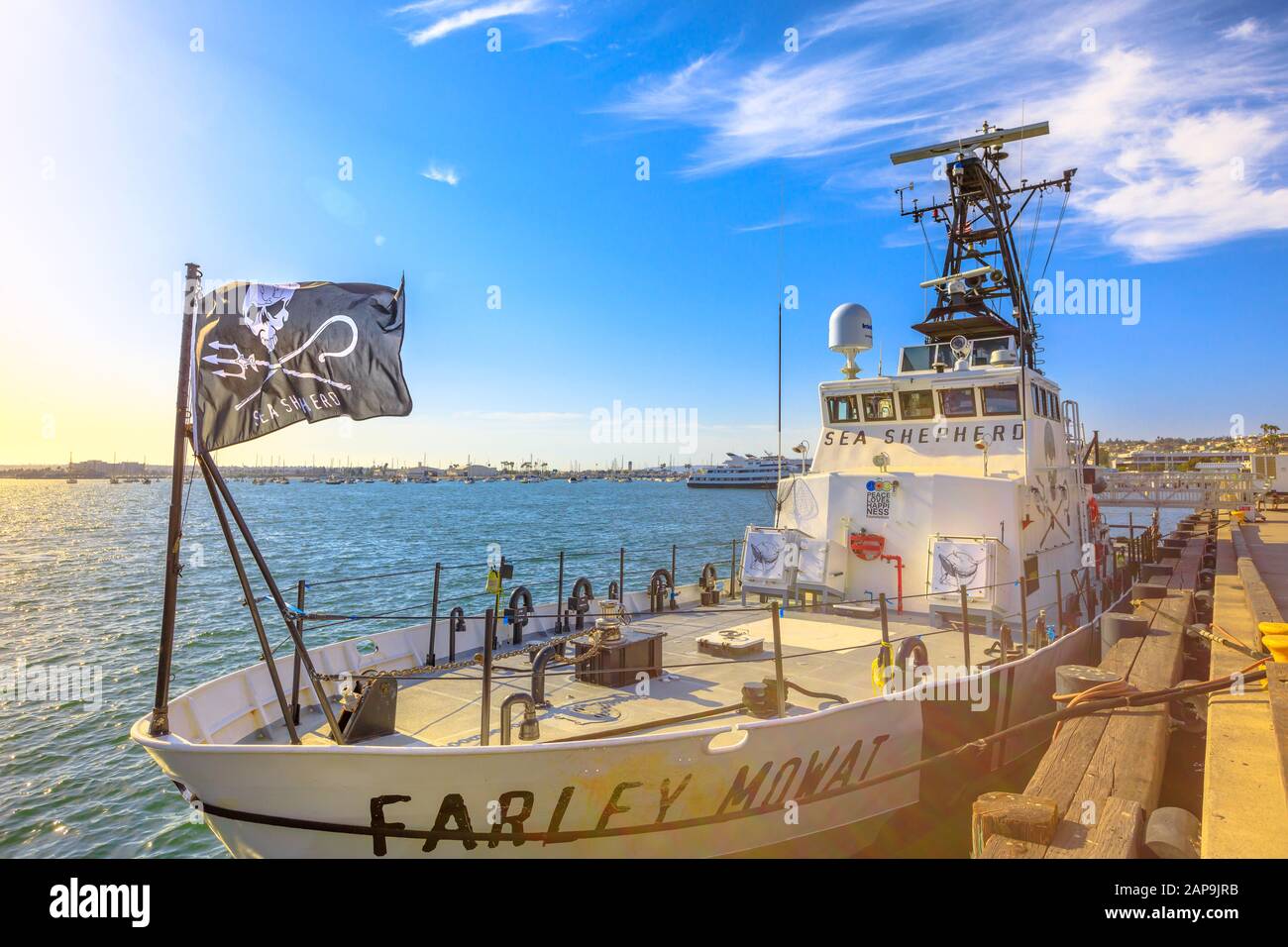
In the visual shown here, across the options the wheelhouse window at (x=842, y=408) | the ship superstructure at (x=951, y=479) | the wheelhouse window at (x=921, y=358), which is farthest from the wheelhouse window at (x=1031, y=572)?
the wheelhouse window at (x=921, y=358)

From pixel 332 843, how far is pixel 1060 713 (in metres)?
6.27

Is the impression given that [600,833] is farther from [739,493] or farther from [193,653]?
[739,493]

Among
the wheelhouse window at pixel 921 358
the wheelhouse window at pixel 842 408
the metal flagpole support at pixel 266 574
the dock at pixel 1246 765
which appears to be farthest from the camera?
the wheelhouse window at pixel 921 358

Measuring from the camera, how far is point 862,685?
8.00 meters

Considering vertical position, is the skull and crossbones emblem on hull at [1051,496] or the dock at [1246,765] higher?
the skull and crossbones emblem on hull at [1051,496]

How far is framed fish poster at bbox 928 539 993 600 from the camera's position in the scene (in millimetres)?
10273

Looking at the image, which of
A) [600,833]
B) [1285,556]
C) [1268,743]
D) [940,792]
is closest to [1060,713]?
[1268,743]

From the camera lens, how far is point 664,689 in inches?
Result: 309

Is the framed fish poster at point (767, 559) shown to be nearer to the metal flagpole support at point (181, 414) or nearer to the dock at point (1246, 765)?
the dock at point (1246, 765)

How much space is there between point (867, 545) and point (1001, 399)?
12.2ft

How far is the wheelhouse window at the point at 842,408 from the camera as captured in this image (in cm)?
1374

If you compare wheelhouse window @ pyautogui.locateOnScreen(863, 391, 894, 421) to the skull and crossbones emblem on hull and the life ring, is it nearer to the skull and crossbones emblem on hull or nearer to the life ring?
the life ring

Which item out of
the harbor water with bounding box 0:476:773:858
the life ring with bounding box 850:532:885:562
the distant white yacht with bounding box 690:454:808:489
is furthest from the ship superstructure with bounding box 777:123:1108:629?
the distant white yacht with bounding box 690:454:808:489

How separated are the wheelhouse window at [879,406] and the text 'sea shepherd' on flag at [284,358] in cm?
1085
